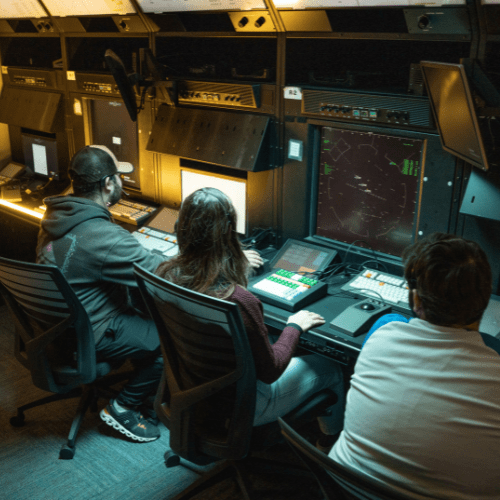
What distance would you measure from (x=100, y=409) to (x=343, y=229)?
4.73 ft

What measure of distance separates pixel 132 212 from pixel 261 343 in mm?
1872

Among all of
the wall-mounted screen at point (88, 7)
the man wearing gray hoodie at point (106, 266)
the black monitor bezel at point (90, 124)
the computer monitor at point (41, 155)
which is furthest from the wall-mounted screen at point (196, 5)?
the computer monitor at point (41, 155)

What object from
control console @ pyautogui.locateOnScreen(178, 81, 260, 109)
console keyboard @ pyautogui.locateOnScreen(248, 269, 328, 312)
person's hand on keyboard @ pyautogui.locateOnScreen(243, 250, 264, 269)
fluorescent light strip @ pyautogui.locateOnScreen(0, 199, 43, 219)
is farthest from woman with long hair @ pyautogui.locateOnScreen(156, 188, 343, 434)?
fluorescent light strip @ pyautogui.locateOnScreen(0, 199, 43, 219)

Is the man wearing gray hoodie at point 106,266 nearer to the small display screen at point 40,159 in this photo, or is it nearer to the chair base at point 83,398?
the chair base at point 83,398

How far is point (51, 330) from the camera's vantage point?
2113mm

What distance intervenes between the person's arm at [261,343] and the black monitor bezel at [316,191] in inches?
30.9

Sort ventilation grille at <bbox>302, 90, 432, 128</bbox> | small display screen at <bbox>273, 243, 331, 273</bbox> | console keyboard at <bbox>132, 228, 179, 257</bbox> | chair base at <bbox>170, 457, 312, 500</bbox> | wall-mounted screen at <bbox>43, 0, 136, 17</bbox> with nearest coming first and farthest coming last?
chair base at <bbox>170, 457, 312, 500</bbox> → ventilation grille at <bbox>302, 90, 432, 128</bbox> → small display screen at <bbox>273, 243, 331, 273</bbox> → console keyboard at <bbox>132, 228, 179, 257</bbox> → wall-mounted screen at <bbox>43, 0, 136, 17</bbox>

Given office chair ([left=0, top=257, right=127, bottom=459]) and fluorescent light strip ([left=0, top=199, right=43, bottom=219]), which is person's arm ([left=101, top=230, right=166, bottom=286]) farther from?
fluorescent light strip ([left=0, top=199, right=43, bottom=219])

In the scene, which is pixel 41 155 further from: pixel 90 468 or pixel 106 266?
pixel 90 468

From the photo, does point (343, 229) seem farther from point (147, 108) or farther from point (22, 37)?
point (22, 37)

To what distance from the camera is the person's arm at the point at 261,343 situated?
1.62 m

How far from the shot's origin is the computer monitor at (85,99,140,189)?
3.44 m

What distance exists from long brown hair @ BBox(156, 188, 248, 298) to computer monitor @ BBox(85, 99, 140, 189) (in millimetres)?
1827

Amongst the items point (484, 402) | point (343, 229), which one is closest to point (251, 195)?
point (343, 229)
